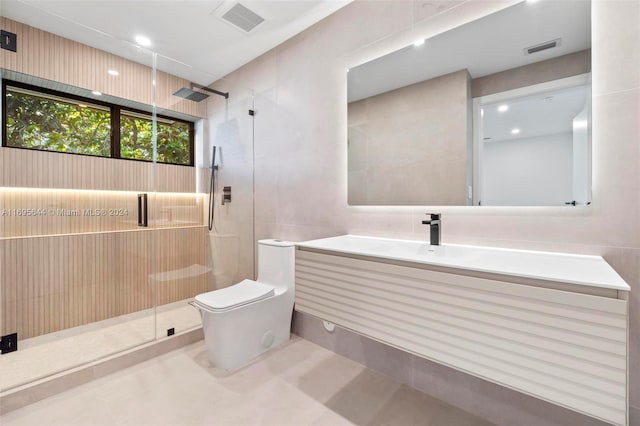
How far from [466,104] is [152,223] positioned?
2580 mm

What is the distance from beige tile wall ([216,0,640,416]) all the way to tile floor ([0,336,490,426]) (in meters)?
0.90

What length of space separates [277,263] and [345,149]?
1.01 m

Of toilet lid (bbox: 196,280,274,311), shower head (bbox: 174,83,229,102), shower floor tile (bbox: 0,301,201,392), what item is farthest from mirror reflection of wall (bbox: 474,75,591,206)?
shower floor tile (bbox: 0,301,201,392)

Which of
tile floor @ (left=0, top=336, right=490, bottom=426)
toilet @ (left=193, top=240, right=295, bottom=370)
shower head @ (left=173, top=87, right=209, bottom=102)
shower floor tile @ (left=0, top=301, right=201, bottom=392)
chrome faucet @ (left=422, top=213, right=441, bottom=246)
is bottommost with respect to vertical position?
tile floor @ (left=0, top=336, right=490, bottom=426)

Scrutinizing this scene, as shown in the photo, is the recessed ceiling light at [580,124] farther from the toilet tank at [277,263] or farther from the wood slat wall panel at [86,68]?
the wood slat wall panel at [86,68]

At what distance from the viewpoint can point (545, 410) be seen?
130 centimetres

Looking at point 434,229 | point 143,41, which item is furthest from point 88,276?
point 434,229

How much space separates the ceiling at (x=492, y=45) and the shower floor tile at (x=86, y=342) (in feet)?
7.63

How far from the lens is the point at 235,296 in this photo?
6.45 ft

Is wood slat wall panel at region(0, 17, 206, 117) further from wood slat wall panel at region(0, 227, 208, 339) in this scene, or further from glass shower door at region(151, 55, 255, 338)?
wood slat wall panel at region(0, 227, 208, 339)

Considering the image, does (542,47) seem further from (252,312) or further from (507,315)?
(252,312)

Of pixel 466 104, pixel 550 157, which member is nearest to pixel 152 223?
pixel 466 104

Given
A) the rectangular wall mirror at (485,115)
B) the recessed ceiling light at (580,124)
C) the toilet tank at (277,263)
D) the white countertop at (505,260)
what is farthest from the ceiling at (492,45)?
the toilet tank at (277,263)

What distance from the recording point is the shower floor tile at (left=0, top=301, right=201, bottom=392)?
1.76 meters
